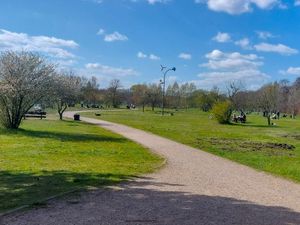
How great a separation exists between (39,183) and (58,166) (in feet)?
10.00

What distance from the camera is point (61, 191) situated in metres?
9.00

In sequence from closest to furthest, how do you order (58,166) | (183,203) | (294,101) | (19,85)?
(183,203) < (58,166) < (19,85) < (294,101)

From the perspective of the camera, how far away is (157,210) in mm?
7633

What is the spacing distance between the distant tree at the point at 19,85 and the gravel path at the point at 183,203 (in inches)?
639

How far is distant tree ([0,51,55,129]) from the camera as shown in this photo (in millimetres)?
26250

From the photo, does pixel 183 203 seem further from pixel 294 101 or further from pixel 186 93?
pixel 186 93

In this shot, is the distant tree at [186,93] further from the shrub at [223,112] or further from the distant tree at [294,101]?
the shrub at [223,112]

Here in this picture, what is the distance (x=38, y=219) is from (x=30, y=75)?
70.9 ft

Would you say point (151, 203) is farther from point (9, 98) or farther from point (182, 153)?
point (9, 98)

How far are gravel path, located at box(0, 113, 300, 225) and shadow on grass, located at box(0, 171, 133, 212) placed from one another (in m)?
0.55

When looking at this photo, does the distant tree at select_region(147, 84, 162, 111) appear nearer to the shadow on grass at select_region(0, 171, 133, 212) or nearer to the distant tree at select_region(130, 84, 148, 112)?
the distant tree at select_region(130, 84, 148, 112)

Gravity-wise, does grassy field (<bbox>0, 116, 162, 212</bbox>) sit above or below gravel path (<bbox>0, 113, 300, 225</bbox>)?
above

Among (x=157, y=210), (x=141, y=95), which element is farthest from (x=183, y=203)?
(x=141, y=95)

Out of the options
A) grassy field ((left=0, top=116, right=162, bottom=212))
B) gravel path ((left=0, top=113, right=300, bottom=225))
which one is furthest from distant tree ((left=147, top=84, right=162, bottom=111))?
gravel path ((left=0, top=113, right=300, bottom=225))
